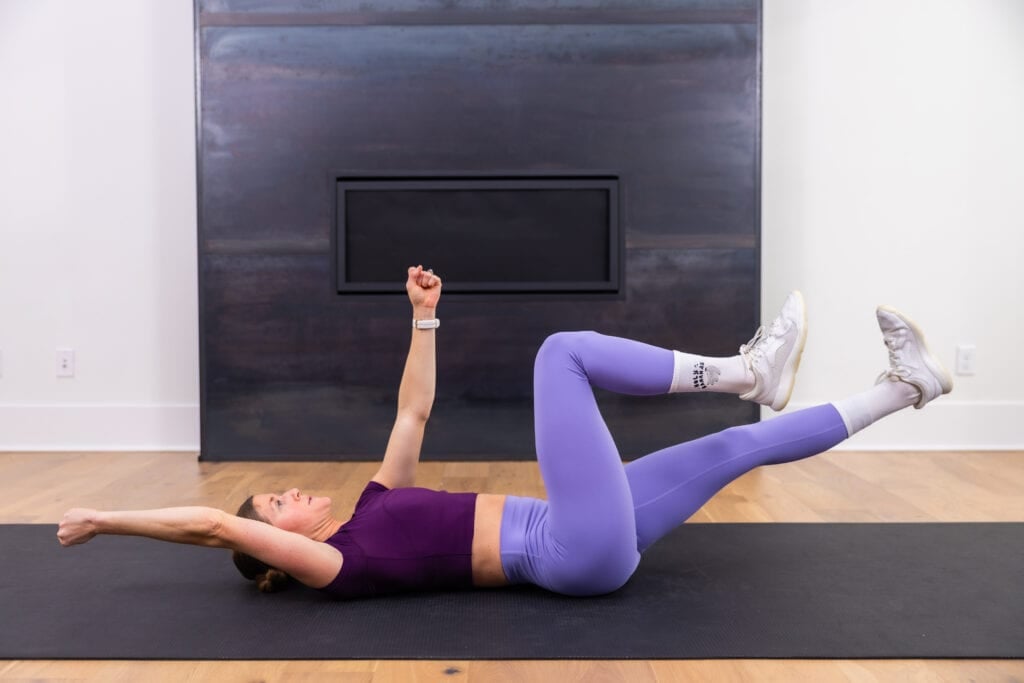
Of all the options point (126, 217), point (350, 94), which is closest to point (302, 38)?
point (350, 94)

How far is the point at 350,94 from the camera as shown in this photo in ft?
13.6

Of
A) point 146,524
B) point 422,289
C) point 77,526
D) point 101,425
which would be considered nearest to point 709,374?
point 422,289

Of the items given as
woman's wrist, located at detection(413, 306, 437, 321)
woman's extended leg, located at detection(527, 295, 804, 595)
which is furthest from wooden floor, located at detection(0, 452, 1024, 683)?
woman's wrist, located at detection(413, 306, 437, 321)

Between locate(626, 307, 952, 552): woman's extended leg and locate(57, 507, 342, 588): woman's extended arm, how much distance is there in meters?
0.79

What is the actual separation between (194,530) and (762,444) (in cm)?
124

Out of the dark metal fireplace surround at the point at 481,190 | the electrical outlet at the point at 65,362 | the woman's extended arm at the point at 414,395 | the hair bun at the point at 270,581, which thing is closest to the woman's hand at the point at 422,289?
the woman's extended arm at the point at 414,395

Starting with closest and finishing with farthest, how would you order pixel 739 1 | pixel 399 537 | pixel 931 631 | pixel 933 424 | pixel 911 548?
pixel 931 631
pixel 399 537
pixel 911 548
pixel 739 1
pixel 933 424

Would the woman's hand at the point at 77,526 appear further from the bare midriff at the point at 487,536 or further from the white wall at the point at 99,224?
the white wall at the point at 99,224

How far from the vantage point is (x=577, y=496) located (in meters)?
1.96

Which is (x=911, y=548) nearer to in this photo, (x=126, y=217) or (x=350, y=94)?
(x=350, y=94)

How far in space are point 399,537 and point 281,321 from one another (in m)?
2.34

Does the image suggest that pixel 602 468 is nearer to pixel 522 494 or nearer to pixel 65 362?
pixel 522 494

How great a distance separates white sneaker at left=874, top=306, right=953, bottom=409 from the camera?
6.94 ft

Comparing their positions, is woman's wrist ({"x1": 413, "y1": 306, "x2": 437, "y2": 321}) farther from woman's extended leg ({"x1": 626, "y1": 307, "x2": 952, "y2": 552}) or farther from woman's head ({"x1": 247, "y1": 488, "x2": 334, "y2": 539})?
woman's extended leg ({"x1": 626, "y1": 307, "x2": 952, "y2": 552})
